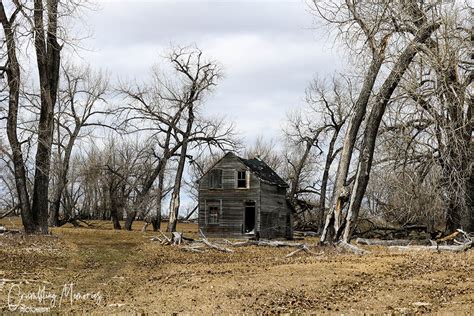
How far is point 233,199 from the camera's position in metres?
38.8

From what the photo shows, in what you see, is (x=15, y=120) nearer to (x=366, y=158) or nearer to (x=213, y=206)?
(x=366, y=158)

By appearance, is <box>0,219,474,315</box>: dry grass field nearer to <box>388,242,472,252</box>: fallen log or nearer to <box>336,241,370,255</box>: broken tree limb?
<box>336,241,370,255</box>: broken tree limb

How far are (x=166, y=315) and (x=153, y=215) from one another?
37.9 meters

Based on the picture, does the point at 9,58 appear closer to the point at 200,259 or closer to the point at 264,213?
the point at 200,259

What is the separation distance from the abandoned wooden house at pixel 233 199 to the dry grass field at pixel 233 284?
19.4 meters

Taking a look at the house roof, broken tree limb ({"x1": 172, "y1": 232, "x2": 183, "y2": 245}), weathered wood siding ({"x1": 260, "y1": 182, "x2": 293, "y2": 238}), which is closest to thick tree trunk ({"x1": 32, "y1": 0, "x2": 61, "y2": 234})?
broken tree limb ({"x1": 172, "y1": 232, "x2": 183, "y2": 245})

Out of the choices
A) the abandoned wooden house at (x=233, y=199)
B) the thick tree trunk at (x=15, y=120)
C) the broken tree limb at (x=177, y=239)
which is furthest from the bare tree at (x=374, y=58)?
the abandoned wooden house at (x=233, y=199)

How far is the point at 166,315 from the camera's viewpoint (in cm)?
937

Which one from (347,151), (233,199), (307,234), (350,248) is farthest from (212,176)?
(350,248)

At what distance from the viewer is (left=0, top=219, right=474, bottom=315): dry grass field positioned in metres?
10.0

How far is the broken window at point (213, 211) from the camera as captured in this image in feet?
128

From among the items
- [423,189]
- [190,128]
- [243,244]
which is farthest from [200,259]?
[190,128]

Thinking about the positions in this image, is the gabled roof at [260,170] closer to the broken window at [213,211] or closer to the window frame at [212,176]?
the window frame at [212,176]

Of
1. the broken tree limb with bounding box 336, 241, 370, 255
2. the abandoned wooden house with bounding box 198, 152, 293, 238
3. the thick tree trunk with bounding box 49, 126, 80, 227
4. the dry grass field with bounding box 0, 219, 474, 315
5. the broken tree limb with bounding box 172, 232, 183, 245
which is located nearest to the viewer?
the dry grass field with bounding box 0, 219, 474, 315
